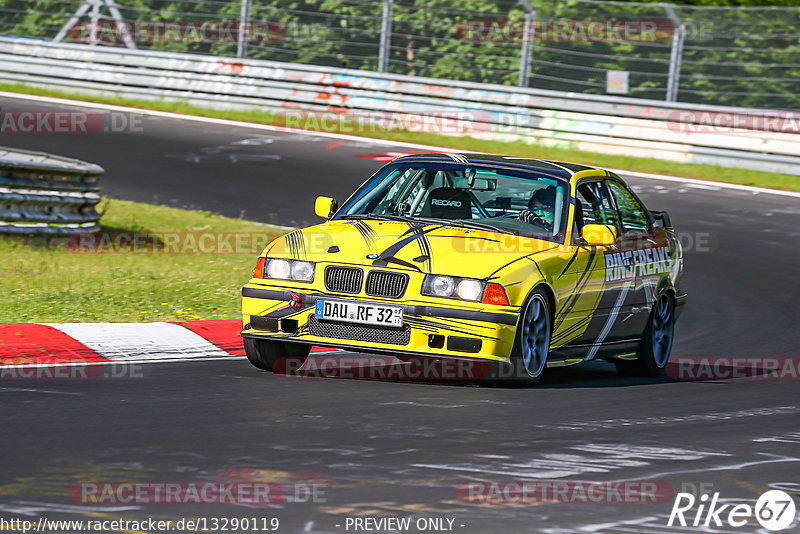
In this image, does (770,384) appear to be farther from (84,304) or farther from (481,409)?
(84,304)

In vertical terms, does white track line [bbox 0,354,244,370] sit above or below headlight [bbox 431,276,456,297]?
below

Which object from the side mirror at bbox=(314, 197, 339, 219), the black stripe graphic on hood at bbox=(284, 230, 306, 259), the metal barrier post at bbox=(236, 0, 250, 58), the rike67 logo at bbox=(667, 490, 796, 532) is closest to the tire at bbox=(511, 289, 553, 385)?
the black stripe graphic on hood at bbox=(284, 230, 306, 259)

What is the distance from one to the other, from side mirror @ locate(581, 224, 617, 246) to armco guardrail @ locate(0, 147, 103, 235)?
604 cm

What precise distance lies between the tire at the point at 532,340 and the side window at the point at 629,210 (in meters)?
1.66

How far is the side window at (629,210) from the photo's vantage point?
33.4 ft

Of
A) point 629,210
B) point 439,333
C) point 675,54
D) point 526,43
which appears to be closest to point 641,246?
point 629,210

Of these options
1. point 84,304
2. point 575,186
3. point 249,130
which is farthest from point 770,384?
point 249,130

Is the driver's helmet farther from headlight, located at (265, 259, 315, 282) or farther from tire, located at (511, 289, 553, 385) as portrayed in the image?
headlight, located at (265, 259, 315, 282)

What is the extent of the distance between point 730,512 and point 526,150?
16262 mm

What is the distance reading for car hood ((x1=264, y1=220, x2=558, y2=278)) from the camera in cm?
825

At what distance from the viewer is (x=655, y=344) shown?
1021cm

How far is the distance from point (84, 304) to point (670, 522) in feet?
21.2

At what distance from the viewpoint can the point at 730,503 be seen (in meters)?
5.71

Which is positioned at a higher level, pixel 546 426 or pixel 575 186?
pixel 575 186
